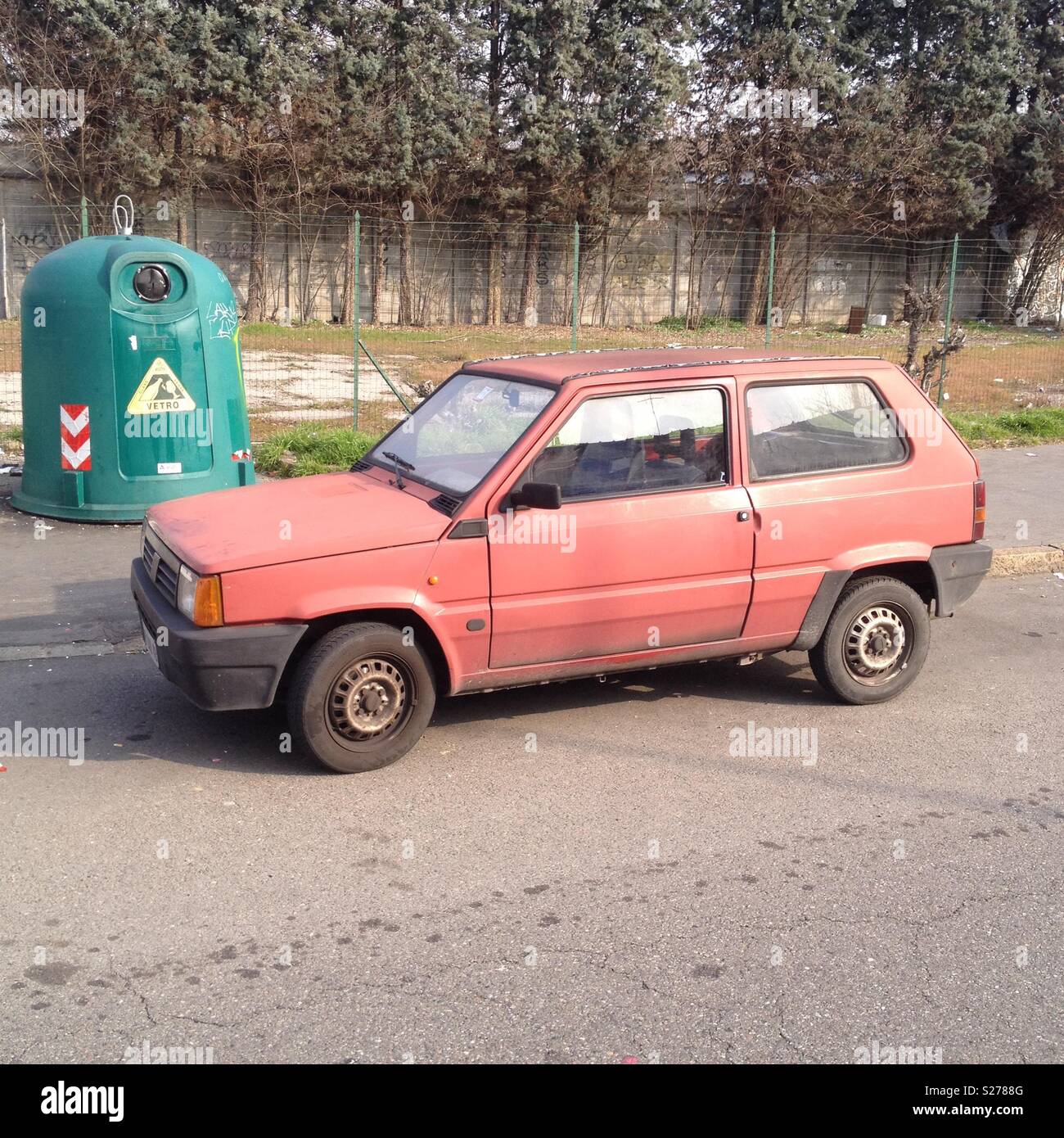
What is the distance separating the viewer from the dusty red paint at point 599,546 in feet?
16.0

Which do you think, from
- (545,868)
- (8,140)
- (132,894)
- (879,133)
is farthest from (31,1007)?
(879,133)

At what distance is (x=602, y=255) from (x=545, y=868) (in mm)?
26459

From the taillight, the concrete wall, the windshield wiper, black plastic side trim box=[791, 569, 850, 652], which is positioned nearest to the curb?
the taillight

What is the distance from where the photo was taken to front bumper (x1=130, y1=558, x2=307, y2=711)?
15.5 ft

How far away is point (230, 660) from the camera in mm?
4723

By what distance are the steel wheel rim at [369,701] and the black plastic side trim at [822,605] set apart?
2.02 metres

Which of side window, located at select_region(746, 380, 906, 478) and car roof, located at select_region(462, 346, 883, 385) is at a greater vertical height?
car roof, located at select_region(462, 346, 883, 385)
